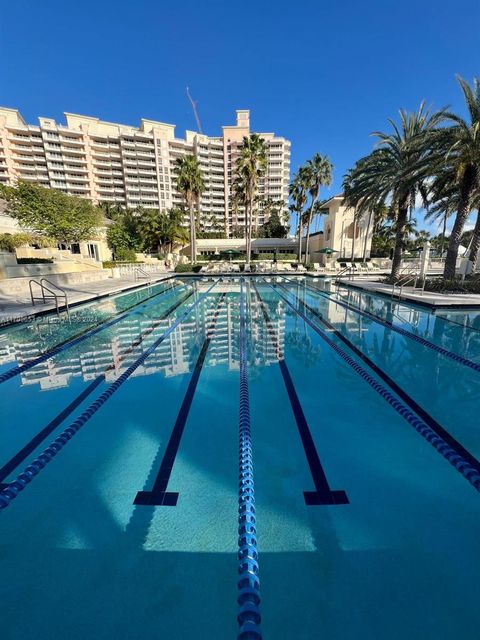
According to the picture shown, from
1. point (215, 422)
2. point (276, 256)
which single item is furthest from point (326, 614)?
point (276, 256)

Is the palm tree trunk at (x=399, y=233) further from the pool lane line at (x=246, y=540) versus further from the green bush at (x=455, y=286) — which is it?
the pool lane line at (x=246, y=540)

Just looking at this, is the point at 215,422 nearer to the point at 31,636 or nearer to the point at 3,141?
the point at 31,636

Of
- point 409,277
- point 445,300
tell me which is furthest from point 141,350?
point 409,277

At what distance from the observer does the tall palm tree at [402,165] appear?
44.6 feet

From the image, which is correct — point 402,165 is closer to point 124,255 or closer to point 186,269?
point 186,269

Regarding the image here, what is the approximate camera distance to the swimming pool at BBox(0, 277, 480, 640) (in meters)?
1.89

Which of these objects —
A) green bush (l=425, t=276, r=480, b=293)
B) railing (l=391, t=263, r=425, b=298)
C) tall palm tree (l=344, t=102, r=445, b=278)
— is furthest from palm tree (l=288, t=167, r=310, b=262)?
green bush (l=425, t=276, r=480, b=293)

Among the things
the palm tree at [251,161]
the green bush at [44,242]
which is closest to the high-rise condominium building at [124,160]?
the palm tree at [251,161]

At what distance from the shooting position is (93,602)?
1.94m

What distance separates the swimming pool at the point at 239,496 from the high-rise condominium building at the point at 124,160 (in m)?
60.2

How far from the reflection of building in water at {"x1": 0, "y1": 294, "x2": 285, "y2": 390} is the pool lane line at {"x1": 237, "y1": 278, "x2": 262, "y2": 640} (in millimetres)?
1927

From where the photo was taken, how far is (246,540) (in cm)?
219

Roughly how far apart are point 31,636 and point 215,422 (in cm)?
259

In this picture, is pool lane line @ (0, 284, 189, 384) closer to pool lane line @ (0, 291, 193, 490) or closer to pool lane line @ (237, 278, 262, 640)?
pool lane line @ (0, 291, 193, 490)
